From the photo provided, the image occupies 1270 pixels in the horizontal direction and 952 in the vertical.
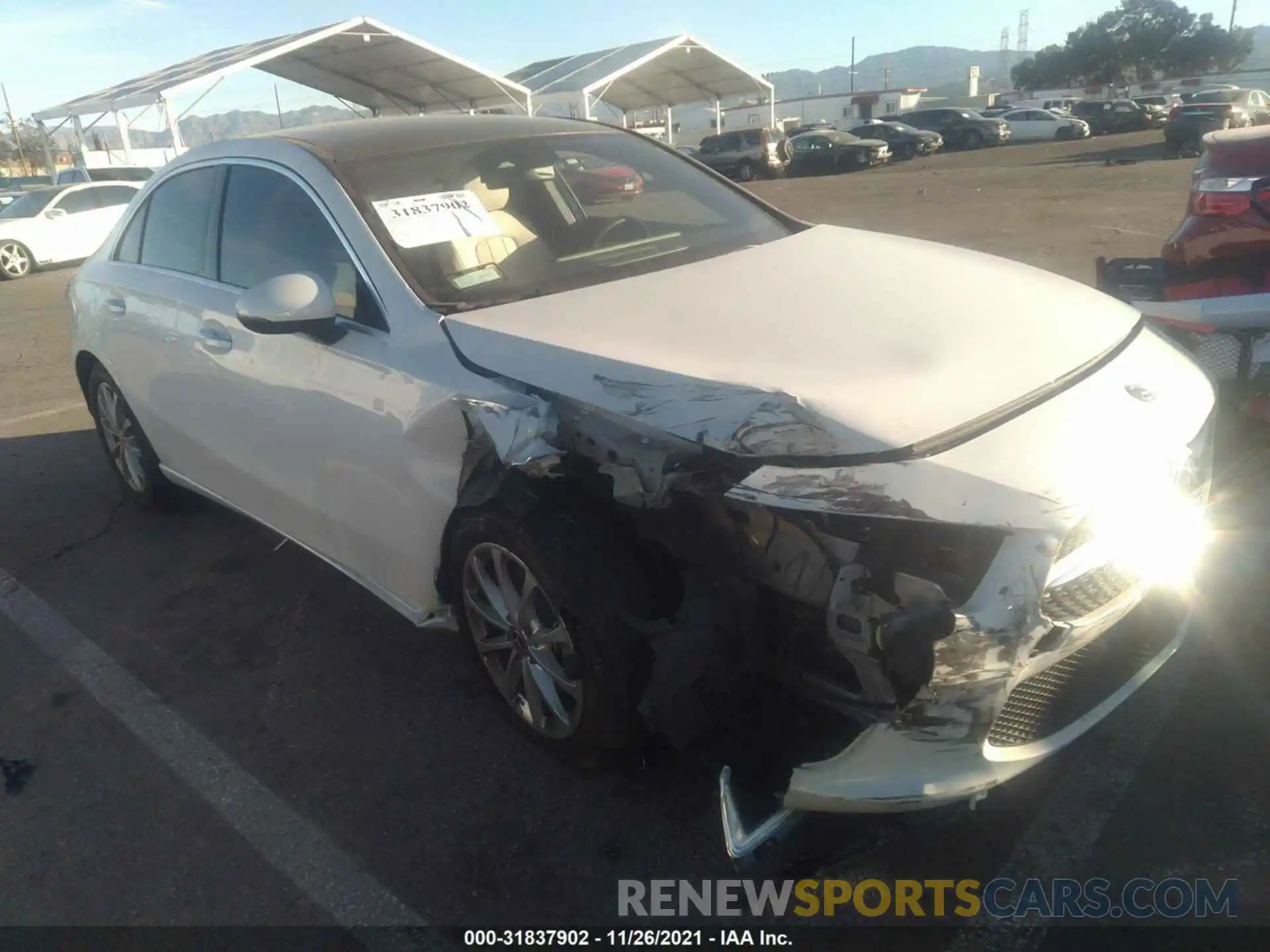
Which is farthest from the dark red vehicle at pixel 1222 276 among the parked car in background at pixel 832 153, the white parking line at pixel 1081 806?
the parked car in background at pixel 832 153

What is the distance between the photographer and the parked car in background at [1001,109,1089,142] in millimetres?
33625

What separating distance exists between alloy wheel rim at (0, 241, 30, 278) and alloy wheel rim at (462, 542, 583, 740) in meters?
16.2

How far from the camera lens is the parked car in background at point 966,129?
110 ft

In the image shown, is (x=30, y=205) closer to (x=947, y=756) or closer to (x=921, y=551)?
(x=921, y=551)

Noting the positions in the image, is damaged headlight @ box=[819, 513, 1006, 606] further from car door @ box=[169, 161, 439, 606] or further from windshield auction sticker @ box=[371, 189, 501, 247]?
windshield auction sticker @ box=[371, 189, 501, 247]

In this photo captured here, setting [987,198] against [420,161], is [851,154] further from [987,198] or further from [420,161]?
[420,161]

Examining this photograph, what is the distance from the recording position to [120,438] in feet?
15.5

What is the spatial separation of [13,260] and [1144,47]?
252ft

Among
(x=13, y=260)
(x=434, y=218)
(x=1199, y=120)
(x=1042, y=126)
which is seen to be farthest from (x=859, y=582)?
(x=1042, y=126)

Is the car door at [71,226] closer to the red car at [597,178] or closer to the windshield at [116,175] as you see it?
the windshield at [116,175]

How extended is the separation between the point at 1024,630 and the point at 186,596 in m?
3.34

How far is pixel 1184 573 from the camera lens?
2346 mm

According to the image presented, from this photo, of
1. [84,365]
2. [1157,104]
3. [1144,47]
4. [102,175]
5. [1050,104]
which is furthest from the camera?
[1144,47]

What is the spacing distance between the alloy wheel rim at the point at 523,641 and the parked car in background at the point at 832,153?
28223 millimetres
